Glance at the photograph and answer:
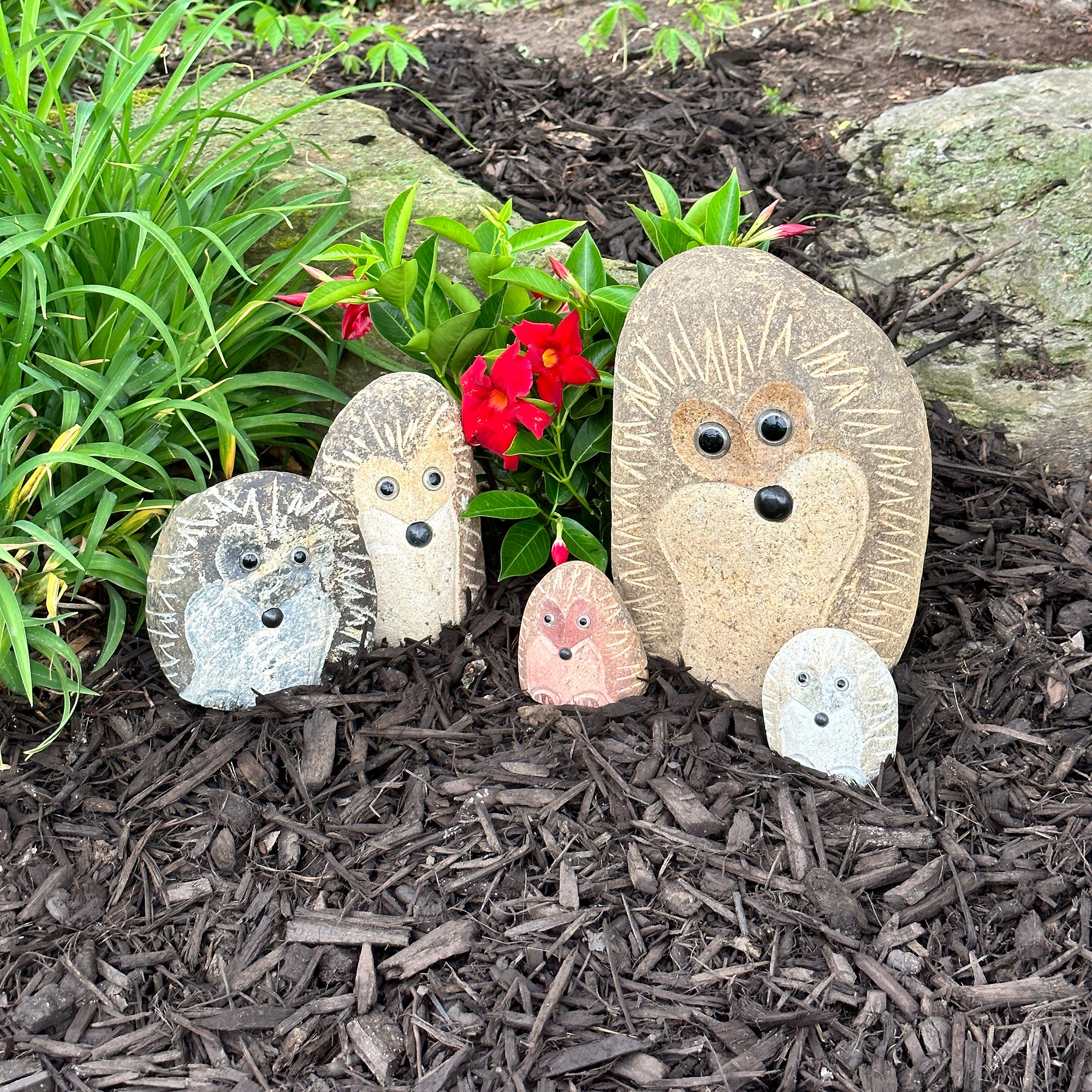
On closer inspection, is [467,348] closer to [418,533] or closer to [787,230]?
[418,533]

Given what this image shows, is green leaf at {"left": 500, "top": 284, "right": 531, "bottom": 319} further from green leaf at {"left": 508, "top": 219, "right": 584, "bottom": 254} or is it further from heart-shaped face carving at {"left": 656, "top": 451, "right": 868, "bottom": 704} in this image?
heart-shaped face carving at {"left": 656, "top": 451, "right": 868, "bottom": 704}

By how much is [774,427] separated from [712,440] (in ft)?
0.40

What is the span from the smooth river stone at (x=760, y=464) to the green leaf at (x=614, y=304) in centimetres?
13

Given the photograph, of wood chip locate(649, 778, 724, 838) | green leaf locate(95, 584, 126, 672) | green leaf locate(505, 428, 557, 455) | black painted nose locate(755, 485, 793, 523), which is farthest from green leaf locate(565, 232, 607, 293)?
green leaf locate(95, 584, 126, 672)

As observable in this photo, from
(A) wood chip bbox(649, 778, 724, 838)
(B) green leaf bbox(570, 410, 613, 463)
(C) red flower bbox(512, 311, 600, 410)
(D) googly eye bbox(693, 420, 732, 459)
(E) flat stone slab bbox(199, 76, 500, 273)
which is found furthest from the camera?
(E) flat stone slab bbox(199, 76, 500, 273)

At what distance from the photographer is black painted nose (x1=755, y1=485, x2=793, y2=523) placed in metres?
2.07

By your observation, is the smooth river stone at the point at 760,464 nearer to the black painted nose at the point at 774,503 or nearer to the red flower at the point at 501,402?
the black painted nose at the point at 774,503

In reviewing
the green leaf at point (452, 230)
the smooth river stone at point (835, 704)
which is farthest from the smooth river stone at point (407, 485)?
the smooth river stone at point (835, 704)

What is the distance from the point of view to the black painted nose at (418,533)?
2.33 m

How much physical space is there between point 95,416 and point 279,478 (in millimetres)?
406

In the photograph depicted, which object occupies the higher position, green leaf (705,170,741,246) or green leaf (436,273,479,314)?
green leaf (705,170,741,246)

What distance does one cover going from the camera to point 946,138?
316cm

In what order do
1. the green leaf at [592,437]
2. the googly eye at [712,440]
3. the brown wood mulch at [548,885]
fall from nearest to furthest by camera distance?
the brown wood mulch at [548,885]
the googly eye at [712,440]
the green leaf at [592,437]

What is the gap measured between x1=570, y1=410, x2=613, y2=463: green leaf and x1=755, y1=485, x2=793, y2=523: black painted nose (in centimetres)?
44
